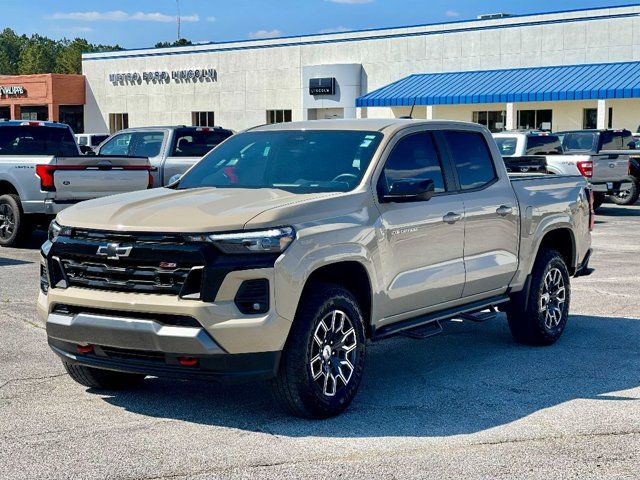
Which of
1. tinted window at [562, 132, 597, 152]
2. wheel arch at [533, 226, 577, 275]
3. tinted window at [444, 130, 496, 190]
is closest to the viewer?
tinted window at [444, 130, 496, 190]

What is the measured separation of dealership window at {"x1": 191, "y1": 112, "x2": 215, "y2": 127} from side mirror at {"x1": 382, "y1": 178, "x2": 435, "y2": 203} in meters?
48.8

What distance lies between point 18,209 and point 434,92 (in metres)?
30.0

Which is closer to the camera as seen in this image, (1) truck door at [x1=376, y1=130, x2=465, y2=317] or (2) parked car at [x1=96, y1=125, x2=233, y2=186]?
(1) truck door at [x1=376, y1=130, x2=465, y2=317]

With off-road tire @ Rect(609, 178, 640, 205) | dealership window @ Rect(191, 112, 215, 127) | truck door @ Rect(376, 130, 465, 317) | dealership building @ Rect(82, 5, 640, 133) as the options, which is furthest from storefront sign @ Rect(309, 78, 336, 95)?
truck door @ Rect(376, 130, 465, 317)

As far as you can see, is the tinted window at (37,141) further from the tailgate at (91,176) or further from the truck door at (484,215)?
the truck door at (484,215)

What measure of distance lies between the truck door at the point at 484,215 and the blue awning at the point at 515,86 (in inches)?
1205

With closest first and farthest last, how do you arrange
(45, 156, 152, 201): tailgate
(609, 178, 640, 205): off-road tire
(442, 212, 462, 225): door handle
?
1. (442, 212, 462, 225): door handle
2. (45, 156, 152, 201): tailgate
3. (609, 178, 640, 205): off-road tire

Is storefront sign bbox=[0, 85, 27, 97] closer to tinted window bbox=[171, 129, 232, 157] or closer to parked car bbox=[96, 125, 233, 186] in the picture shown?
parked car bbox=[96, 125, 233, 186]

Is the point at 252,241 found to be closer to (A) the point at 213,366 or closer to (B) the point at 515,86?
(A) the point at 213,366

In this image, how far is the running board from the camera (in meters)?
7.05

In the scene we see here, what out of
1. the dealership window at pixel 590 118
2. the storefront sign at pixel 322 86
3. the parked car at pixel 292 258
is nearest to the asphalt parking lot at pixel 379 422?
the parked car at pixel 292 258

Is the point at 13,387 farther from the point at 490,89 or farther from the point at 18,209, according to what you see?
the point at 490,89

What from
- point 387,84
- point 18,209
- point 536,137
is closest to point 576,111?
point 387,84

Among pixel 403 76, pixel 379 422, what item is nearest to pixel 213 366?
pixel 379 422
